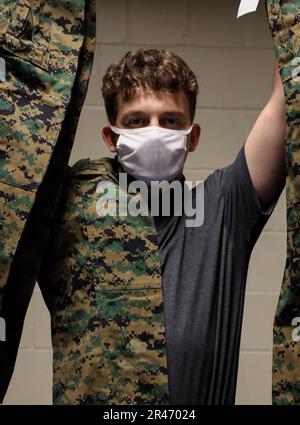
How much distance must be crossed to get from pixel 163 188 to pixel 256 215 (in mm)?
190

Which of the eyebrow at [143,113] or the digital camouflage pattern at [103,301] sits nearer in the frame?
the digital camouflage pattern at [103,301]

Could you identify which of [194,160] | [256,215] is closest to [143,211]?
[256,215]

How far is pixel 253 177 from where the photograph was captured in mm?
1461

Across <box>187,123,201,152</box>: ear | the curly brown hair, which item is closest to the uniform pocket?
the curly brown hair

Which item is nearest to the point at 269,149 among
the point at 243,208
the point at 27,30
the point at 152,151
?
the point at 243,208

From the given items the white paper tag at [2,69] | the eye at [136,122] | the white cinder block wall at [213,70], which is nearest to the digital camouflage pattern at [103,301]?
the eye at [136,122]

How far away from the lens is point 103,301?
57.1 inches

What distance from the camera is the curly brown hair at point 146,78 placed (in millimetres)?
1577

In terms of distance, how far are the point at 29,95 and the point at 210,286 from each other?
0.44 meters

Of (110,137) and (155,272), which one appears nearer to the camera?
(155,272)

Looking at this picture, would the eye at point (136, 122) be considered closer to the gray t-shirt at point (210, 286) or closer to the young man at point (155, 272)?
the young man at point (155, 272)

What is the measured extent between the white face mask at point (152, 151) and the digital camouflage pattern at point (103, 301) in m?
0.05

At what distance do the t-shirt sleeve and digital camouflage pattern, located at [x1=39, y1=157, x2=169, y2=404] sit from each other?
136 mm

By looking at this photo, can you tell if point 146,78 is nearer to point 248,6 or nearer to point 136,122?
point 136,122
